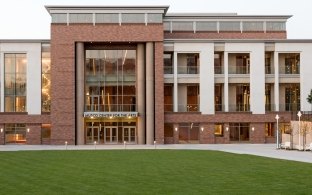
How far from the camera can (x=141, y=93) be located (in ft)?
208

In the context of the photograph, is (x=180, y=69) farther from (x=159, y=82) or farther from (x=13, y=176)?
(x=13, y=176)

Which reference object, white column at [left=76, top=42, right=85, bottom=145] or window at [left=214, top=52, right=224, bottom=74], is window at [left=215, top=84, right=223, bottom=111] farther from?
white column at [left=76, top=42, right=85, bottom=145]

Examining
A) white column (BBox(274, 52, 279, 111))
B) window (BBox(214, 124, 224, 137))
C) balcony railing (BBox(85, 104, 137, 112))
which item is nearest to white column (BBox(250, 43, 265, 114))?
white column (BBox(274, 52, 279, 111))

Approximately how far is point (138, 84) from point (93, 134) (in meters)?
7.54

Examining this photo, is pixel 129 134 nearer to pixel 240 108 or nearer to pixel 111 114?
pixel 111 114

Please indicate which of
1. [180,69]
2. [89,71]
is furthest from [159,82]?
[89,71]

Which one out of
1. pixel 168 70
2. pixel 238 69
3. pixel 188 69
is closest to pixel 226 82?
pixel 238 69

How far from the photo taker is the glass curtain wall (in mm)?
64312

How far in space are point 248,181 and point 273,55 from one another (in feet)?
152

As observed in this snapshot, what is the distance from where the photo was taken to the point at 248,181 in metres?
21.9

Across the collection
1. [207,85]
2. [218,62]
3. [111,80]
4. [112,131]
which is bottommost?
[112,131]

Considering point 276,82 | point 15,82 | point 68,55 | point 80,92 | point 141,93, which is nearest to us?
point 68,55

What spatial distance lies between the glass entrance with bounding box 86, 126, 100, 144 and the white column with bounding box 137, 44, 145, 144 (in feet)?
15.6

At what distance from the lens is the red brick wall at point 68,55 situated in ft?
203
